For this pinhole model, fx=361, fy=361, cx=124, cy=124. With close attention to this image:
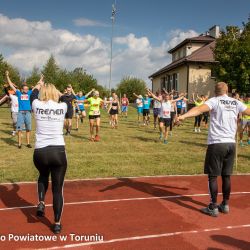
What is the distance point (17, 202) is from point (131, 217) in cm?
219

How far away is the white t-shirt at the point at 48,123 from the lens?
5.17m

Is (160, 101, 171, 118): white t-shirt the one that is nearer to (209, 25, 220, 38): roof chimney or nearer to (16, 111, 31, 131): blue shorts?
(16, 111, 31, 131): blue shorts

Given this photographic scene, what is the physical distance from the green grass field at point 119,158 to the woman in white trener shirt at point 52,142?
3.28 meters

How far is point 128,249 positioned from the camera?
15.7 feet

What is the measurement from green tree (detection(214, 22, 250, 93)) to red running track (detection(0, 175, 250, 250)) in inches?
1003

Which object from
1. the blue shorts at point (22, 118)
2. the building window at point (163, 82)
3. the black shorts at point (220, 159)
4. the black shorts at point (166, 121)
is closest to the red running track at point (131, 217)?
the black shorts at point (220, 159)

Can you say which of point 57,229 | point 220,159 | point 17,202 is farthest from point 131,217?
point 17,202

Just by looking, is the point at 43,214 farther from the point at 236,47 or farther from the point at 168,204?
the point at 236,47

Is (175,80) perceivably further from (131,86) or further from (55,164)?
(55,164)

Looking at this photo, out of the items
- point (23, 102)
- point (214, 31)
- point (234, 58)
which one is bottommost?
point (23, 102)

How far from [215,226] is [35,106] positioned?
333 cm

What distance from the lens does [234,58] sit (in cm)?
3212

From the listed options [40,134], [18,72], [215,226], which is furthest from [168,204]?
[18,72]

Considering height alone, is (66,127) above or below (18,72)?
below
